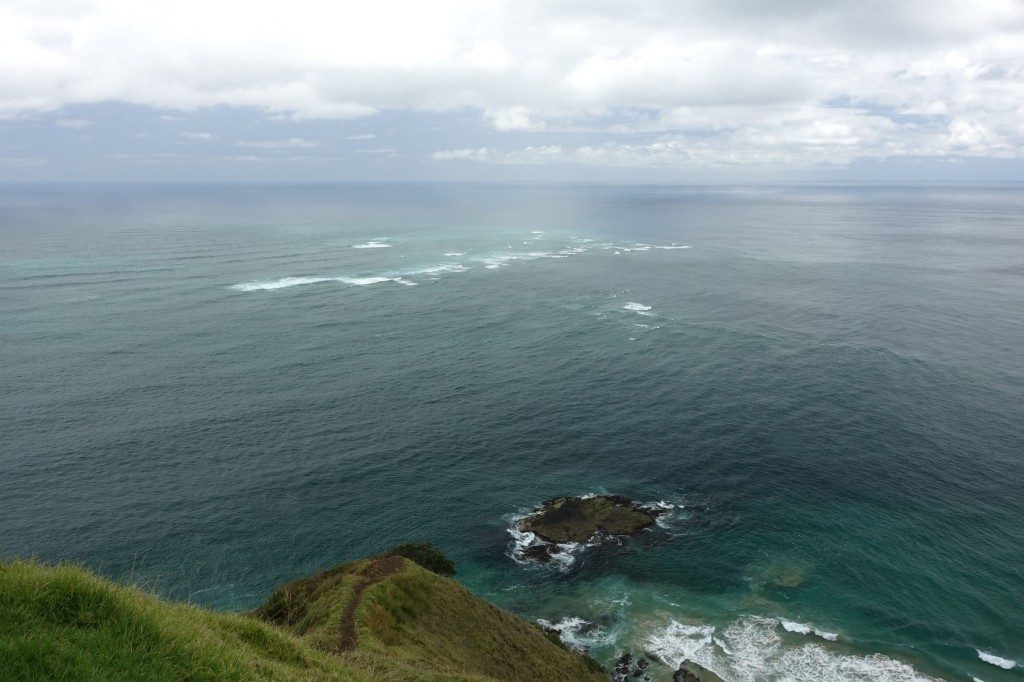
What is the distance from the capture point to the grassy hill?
1950cm

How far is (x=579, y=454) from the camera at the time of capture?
79.1m

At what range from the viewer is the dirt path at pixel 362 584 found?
129ft

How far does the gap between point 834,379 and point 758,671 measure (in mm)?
61446

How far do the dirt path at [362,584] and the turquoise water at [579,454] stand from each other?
12368 millimetres

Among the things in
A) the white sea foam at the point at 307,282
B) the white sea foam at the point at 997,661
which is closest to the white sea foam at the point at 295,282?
the white sea foam at the point at 307,282

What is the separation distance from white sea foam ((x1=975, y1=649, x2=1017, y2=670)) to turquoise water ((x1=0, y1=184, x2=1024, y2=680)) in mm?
628

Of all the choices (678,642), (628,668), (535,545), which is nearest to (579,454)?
(535,545)

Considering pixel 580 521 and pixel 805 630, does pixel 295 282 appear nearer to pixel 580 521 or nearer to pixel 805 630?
pixel 580 521

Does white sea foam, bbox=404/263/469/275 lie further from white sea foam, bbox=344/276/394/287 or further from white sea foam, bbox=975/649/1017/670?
white sea foam, bbox=975/649/1017/670

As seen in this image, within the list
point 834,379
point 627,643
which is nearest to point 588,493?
point 627,643

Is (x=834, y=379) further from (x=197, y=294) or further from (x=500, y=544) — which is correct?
(x=197, y=294)

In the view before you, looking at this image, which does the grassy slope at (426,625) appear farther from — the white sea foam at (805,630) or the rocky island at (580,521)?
the white sea foam at (805,630)

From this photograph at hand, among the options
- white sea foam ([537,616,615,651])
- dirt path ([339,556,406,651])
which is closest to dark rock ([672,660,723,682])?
white sea foam ([537,616,615,651])

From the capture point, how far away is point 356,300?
465 ft
